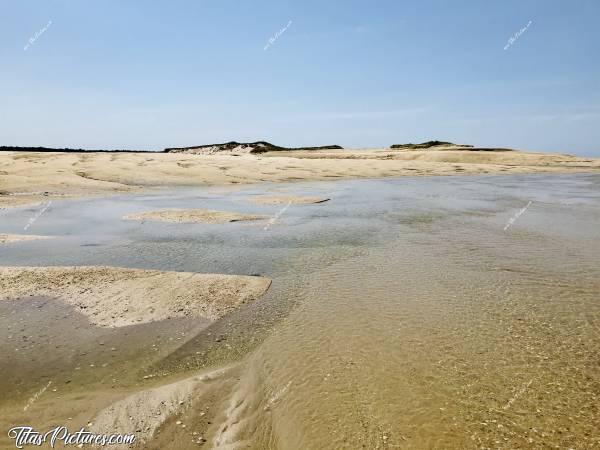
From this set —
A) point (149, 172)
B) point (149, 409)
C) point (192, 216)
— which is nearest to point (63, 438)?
point (149, 409)

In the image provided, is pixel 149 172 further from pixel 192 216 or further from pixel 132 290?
pixel 132 290

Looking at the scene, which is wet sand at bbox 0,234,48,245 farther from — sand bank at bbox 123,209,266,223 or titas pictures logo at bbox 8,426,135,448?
titas pictures logo at bbox 8,426,135,448

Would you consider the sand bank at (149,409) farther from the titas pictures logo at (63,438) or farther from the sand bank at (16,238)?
the sand bank at (16,238)

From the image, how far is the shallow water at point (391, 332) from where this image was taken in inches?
141

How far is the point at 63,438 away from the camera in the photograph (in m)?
3.48

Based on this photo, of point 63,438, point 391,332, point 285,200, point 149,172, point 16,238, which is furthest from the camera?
point 149,172

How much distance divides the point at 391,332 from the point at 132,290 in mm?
4313

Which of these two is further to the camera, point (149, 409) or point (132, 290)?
point (132, 290)

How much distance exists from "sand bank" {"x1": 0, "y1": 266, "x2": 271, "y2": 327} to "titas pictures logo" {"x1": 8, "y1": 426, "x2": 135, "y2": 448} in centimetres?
221

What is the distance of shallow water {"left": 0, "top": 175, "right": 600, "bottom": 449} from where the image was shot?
3572 millimetres

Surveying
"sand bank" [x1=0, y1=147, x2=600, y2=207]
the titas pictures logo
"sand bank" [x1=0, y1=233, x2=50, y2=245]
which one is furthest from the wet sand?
the titas pictures logo

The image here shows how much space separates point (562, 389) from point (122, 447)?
4021mm

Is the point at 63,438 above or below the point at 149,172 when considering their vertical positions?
below

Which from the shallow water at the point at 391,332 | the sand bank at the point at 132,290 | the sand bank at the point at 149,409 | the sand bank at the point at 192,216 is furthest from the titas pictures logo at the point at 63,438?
the sand bank at the point at 192,216
